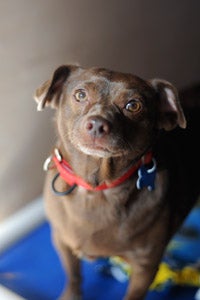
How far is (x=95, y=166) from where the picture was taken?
1.49 meters

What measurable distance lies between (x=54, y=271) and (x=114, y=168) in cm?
76

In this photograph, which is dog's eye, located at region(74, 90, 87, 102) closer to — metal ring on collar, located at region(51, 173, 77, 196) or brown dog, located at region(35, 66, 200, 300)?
brown dog, located at region(35, 66, 200, 300)

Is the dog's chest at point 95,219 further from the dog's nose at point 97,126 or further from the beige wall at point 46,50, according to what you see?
the beige wall at point 46,50

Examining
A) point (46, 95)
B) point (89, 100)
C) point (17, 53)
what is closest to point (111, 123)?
point (89, 100)

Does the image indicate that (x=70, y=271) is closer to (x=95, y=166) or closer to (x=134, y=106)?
(x=95, y=166)

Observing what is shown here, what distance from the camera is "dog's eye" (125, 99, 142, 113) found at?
1.39m

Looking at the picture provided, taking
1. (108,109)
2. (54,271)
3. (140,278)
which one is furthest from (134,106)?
(54,271)

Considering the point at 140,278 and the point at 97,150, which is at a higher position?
the point at 97,150

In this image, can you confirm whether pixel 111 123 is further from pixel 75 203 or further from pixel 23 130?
pixel 23 130

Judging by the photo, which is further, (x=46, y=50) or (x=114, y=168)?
(x=46, y=50)

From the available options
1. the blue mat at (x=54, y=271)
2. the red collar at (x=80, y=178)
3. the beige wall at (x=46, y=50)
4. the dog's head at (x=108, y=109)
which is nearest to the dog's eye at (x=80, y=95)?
the dog's head at (x=108, y=109)

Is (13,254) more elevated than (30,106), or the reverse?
(30,106)

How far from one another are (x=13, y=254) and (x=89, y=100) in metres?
0.99

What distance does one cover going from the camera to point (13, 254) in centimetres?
212
